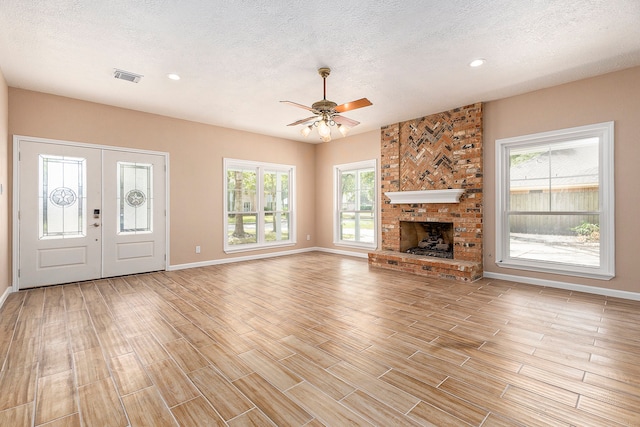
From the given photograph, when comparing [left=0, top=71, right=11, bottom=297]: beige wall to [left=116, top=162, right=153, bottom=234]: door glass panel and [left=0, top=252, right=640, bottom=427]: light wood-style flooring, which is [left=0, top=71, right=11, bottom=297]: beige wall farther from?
[left=116, top=162, right=153, bottom=234]: door glass panel

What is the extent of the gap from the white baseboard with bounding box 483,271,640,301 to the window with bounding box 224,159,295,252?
4520mm

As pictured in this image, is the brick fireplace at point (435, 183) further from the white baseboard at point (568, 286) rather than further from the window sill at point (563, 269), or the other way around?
the window sill at point (563, 269)

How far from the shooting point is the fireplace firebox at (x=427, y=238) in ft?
19.1

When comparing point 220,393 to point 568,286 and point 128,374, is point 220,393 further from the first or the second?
point 568,286

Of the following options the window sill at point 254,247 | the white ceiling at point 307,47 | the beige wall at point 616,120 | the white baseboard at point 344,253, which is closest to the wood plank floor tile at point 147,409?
the white ceiling at point 307,47

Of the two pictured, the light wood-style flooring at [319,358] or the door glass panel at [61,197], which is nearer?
the light wood-style flooring at [319,358]

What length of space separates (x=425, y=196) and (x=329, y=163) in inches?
115

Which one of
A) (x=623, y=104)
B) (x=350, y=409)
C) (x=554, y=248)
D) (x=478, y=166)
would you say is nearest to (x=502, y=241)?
(x=554, y=248)

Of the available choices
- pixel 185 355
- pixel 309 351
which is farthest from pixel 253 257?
pixel 309 351

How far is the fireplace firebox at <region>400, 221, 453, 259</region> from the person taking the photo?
583 cm

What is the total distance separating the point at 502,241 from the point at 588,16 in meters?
3.17

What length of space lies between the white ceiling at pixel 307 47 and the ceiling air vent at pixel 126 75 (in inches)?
2.9

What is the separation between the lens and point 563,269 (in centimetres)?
436

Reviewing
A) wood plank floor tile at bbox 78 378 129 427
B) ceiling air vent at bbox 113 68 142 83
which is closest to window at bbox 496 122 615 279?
wood plank floor tile at bbox 78 378 129 427
